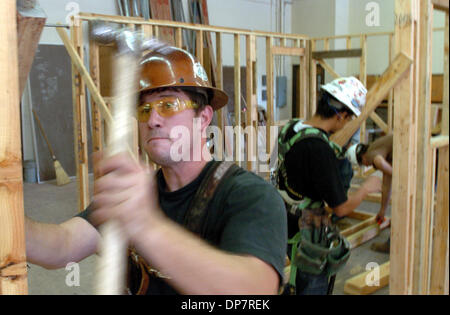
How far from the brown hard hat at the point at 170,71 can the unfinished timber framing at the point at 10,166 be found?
87cm

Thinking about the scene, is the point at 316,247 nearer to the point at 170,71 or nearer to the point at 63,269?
the point at 170,71

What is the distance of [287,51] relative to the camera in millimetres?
7992

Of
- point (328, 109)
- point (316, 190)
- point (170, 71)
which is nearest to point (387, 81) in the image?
point (328, 109)

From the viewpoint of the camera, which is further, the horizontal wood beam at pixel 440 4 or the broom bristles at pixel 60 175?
the broom bristles at pixel 60 175

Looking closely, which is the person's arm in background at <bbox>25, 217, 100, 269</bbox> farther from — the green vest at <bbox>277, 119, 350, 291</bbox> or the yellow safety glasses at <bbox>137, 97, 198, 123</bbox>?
the green vest at <bbox>277, 119, 350, 291</bbox>

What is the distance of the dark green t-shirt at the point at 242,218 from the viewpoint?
1.40 m

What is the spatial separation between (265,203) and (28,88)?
8.53m

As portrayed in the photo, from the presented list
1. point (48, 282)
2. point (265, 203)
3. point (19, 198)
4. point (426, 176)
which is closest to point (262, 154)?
point (48, 282)

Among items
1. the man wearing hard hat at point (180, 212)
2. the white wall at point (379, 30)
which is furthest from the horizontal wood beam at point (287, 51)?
the man wearing hard hat at point (180, 212)

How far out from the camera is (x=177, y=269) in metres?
Answer: 1.20

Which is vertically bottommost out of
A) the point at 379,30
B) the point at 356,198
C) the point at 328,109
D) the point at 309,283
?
the point at 309,283

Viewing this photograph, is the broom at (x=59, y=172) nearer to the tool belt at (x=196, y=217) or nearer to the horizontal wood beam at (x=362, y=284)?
the horizontal wood beam at (x=362, y=284)

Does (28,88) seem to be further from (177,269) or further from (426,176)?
(177,269)

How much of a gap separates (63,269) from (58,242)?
11.5 ft
